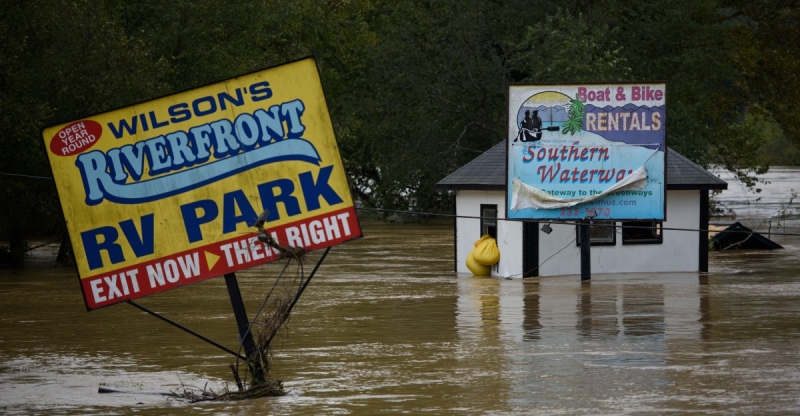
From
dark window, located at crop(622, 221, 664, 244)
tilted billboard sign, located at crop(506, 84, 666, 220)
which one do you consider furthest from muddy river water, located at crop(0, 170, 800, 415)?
tilted billboard sign, located at crop(506, 84, 666, 220)

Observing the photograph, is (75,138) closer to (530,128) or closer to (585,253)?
(530,128)

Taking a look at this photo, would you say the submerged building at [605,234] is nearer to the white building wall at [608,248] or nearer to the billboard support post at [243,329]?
the white building wall at [608,248]

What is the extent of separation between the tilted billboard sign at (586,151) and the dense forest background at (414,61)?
11.7 meters

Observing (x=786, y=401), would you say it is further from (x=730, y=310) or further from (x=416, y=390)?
(x=730, y=310)

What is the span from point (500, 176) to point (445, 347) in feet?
41.3

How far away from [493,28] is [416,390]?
3719cm

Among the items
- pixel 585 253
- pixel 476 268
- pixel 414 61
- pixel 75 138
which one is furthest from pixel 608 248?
pixel 414 61

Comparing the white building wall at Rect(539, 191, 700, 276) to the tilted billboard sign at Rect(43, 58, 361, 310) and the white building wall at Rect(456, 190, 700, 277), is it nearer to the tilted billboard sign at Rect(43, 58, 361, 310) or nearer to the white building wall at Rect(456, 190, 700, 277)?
the white building wall at Rect(456, 190, 700, 277)


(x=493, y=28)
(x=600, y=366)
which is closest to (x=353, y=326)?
(x=600, y=366)

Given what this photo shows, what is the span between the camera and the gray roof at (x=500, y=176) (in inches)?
1256

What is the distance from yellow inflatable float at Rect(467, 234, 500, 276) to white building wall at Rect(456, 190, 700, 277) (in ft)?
0.62

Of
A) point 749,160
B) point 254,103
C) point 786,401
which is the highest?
point 254,103

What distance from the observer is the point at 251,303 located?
26844mm

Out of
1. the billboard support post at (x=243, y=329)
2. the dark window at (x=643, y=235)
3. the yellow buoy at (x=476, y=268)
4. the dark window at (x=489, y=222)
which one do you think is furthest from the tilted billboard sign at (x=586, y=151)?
the billboard support post at (x=243, y=329)
